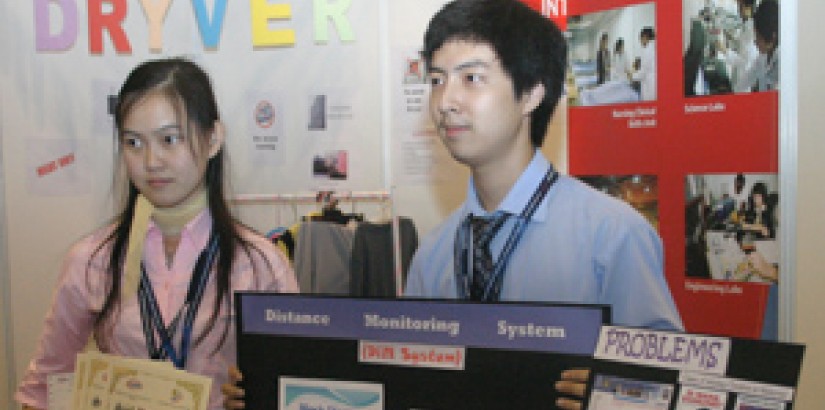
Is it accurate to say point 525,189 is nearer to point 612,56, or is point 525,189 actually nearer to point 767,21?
point 767,21

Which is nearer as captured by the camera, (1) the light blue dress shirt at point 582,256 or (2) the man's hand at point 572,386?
(2) the man's hand at point 572,386

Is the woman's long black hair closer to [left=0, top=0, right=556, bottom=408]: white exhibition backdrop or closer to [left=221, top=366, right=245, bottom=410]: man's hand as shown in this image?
[left=221, top=366, right=245, bottom=410]: man's hand

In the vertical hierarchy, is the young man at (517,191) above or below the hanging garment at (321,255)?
above

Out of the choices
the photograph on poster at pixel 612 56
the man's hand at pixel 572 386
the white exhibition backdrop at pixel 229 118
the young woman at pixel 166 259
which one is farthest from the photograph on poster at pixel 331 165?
the man's hand at pixel 572 386

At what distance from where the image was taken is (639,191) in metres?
3.55

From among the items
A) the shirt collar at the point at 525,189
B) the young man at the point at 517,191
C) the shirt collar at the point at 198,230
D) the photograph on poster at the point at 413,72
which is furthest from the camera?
the photograph on poster at the point at 413,72

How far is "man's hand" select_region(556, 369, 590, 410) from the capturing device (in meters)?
1.46

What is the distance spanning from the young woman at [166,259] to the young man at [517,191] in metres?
0.54

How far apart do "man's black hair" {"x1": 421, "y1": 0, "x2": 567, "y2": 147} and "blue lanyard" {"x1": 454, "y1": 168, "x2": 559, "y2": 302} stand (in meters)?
0.19

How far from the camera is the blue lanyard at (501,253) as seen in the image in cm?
194

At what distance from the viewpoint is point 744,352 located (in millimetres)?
1284

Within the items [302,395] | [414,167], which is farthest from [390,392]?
[414,167]

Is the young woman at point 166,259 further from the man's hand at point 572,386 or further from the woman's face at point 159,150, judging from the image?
the man's hand at point 572,386

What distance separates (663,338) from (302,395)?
0.74 metres
